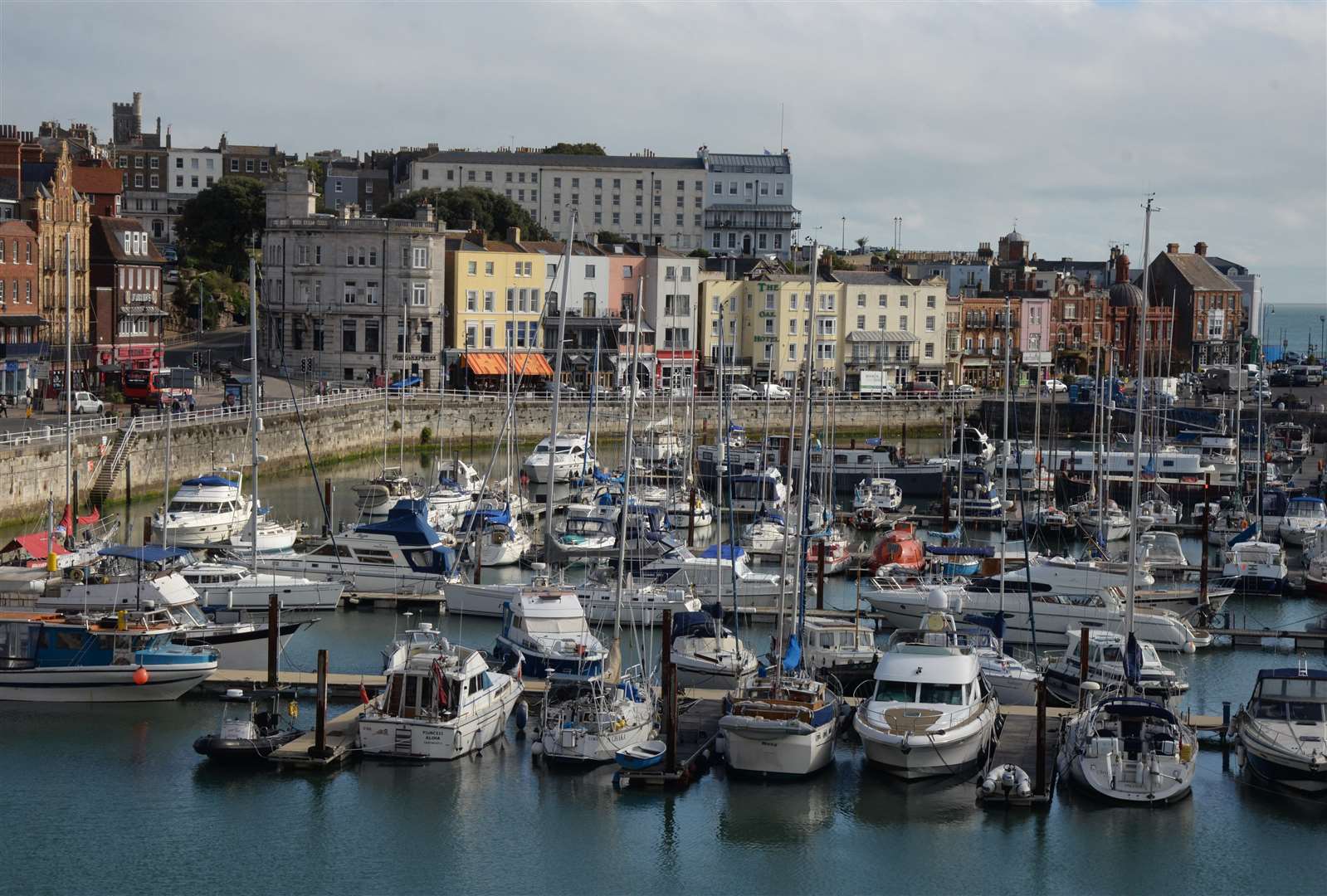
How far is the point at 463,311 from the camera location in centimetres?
8369

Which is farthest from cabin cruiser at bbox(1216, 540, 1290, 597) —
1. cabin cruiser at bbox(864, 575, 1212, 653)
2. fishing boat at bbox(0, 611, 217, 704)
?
fishing boat at bbox(0, 611, 217, 704)

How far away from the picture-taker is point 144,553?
34250mm

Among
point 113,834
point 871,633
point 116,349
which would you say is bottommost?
point 113,834

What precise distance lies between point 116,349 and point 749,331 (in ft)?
106

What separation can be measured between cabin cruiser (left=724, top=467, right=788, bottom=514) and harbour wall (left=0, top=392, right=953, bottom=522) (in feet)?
27.6

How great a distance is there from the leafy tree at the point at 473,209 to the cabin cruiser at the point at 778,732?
2919 inches

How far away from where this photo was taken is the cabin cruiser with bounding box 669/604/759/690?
32.5 meters

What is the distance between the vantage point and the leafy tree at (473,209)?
333 feet

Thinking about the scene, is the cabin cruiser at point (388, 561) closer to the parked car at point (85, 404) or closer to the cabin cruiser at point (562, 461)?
the cabin cruiser at point (562, 461)

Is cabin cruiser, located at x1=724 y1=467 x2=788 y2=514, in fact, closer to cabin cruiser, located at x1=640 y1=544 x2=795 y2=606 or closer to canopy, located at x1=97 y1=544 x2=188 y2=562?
cabin cruiser, located at x1=640 y1=544 x2=795 y2=606

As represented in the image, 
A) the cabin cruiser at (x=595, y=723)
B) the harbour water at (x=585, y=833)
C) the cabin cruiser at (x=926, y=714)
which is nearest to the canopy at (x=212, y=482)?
the harbour water at (x=585, y=833)

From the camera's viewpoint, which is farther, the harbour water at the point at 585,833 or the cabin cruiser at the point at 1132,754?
the cabin cruiser at the point at 1132,754

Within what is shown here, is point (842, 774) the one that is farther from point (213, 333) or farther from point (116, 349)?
point (213, 333)

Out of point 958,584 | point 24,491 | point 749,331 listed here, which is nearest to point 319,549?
point 24,491
